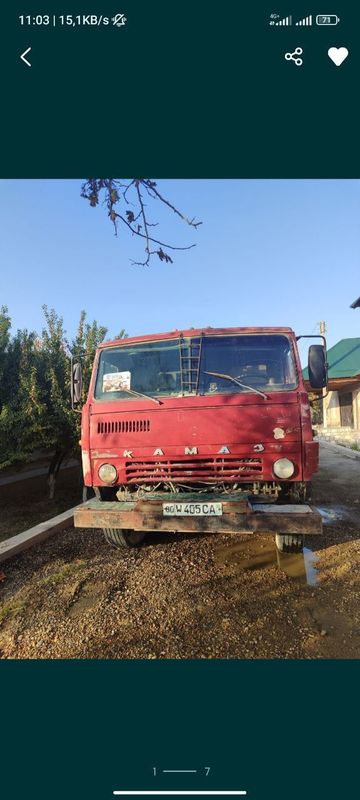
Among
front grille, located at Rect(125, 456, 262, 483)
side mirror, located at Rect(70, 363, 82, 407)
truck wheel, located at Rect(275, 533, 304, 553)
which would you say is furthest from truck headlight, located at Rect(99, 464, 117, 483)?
truck wheel, located at Rect(275, 533, 304, 553)

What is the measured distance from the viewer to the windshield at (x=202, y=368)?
12.2 feet

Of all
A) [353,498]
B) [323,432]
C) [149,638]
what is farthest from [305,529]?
[323,432]

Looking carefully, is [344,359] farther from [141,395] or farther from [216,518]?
[216,518]

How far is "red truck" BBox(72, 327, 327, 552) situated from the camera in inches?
127

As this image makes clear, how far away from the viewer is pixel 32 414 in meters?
6.16

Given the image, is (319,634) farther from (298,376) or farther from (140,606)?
(298,376)

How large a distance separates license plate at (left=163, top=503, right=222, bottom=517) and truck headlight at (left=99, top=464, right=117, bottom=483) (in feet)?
2.30

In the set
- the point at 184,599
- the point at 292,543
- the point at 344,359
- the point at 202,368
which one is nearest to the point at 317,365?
the point at 202,368

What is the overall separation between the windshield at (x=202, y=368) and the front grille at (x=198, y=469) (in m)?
0.66

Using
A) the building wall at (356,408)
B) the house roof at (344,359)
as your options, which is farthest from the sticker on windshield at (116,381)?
the building wall at (356,408)

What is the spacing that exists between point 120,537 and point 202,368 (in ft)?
6.65
